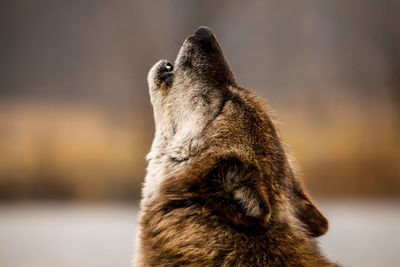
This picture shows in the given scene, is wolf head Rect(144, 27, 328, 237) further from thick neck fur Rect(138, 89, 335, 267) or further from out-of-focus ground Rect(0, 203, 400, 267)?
out-of-focus ground Rect(0, 203, 400, 267)

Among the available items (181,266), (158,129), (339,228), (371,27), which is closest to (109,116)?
(339,228)

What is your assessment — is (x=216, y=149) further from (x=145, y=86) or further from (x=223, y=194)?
(x=145, y=86)

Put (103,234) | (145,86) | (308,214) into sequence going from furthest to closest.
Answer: (145,86)
(103,234)
(308,214)

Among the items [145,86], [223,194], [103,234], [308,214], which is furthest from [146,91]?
[223,194]

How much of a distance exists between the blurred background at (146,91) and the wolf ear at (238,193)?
8.43 metres

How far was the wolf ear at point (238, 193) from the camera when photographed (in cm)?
286

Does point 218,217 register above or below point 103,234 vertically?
above

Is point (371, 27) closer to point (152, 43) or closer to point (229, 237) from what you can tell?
point (152, 43)

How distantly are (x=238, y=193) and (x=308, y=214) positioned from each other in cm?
70

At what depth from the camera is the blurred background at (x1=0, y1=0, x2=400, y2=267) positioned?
12047 mm

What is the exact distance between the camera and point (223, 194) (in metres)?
3.04

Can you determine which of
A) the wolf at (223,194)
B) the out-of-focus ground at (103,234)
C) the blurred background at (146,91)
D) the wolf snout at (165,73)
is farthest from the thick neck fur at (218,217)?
the blurred background at (146,91)

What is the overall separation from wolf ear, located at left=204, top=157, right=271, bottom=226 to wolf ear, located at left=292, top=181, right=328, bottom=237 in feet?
1.54

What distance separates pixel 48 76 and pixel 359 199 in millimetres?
7622
